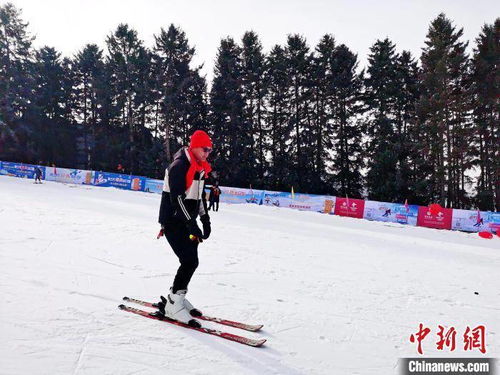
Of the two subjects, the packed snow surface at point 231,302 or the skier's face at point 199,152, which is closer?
the packed snow surface at point 231,302

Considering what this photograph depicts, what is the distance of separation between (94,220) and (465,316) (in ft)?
34.1

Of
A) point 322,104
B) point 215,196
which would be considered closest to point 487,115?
point 322,104

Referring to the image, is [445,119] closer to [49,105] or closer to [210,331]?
[210,331]

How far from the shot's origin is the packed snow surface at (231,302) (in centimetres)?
311

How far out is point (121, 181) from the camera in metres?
30.3

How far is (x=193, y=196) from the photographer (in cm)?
397

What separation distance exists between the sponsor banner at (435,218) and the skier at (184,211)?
1903 centimetres

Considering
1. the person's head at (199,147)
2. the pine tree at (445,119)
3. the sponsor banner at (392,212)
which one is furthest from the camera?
the pine tree at (445,119)

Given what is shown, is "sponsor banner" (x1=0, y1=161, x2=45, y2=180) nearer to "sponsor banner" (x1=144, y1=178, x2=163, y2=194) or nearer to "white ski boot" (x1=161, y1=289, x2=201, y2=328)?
"sponsor banner" (x1=144, y1=178, x2=163, y2=194)

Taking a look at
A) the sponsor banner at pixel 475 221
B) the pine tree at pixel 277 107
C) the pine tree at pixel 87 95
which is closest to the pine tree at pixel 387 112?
the pine tree at pixel 277 107

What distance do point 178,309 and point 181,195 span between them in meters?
1.27

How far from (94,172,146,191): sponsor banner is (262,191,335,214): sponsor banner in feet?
36.5

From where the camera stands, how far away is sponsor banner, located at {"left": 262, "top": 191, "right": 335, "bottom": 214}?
76.0ft

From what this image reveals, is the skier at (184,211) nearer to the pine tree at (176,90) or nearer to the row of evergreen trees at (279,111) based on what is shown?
the row of evergreen trees at (279,111)
